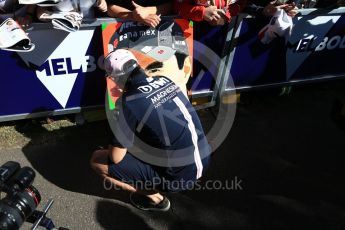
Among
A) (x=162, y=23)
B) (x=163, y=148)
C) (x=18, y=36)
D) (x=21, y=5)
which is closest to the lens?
(x=163, y=148)

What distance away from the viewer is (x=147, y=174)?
296 cm

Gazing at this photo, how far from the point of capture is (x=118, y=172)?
9.72 feet

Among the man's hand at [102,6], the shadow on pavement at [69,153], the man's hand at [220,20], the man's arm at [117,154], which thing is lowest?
the shadow on pavement at [69,153]

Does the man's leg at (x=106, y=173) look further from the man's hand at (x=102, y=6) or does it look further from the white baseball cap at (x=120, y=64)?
the man's hand at (x=102, y=6)

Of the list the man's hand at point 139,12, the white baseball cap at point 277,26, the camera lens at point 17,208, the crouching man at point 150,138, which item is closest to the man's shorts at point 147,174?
the crouching man at point 150,138

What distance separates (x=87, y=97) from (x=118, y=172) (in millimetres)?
1151

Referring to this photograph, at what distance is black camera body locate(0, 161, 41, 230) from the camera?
200 cm

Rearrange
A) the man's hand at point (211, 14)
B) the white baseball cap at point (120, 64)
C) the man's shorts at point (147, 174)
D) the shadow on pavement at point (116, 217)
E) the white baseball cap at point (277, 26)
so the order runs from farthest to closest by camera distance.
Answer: the white baseball cap at point (277, 26)
the man's hand at point (211, 14)
the shadow on pavement at point (116, 217)
the man's shorts at point (147, 174)
the white baseball cap at point (120, 64)

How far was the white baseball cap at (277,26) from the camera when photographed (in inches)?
141

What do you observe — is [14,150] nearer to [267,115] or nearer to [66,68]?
[66,68]

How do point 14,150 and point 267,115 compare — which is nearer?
point 14,150

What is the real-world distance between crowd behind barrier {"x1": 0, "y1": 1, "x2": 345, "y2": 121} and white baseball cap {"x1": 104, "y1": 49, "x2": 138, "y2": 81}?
0.63 meters

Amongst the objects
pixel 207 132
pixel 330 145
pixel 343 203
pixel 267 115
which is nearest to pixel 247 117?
pixel 267 115

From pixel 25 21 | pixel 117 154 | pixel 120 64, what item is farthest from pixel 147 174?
pixel 25 21
